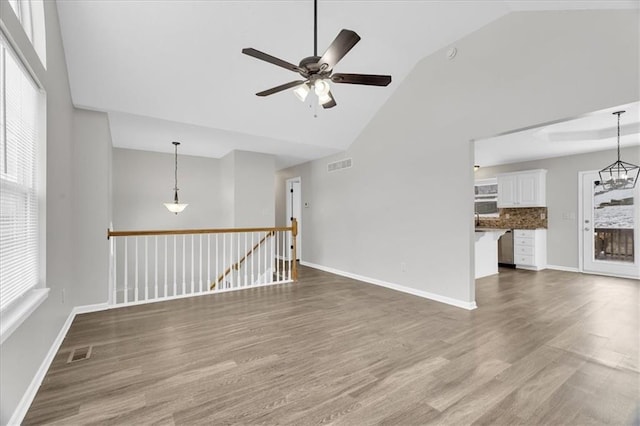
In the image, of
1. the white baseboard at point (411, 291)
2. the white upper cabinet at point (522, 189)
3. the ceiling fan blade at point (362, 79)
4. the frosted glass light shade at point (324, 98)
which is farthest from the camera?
the white upper cabinet at point (522, 189)

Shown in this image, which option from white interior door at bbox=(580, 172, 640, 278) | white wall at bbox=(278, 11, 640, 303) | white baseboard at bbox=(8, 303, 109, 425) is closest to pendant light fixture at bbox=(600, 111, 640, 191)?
white interior door at bbox=(580, 172, 640, 278)

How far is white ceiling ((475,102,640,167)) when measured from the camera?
432cm

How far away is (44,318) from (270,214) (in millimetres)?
4126

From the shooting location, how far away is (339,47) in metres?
2.03

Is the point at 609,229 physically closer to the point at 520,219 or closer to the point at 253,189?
the point at 520,219

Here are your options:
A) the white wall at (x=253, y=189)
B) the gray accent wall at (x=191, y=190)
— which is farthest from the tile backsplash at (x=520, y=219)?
the gray accent wall at (x=191, y=190)

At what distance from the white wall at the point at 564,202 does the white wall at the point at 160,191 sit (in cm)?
736

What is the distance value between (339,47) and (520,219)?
7074 mm

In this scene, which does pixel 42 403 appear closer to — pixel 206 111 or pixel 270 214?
pixel 206 111

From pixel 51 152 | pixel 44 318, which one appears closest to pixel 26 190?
pixel 51 152

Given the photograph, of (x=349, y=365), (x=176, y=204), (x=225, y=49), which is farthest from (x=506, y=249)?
(x=176, y=204)

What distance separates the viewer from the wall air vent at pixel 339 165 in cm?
569

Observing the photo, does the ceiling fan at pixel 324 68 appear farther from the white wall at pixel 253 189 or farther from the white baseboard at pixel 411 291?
the white wall at pixel 253 189

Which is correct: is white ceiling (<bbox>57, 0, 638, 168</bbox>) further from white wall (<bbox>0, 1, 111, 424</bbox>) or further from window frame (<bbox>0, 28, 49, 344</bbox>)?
window frame (<bbox>0, 28, 49, 344</bbox>)
